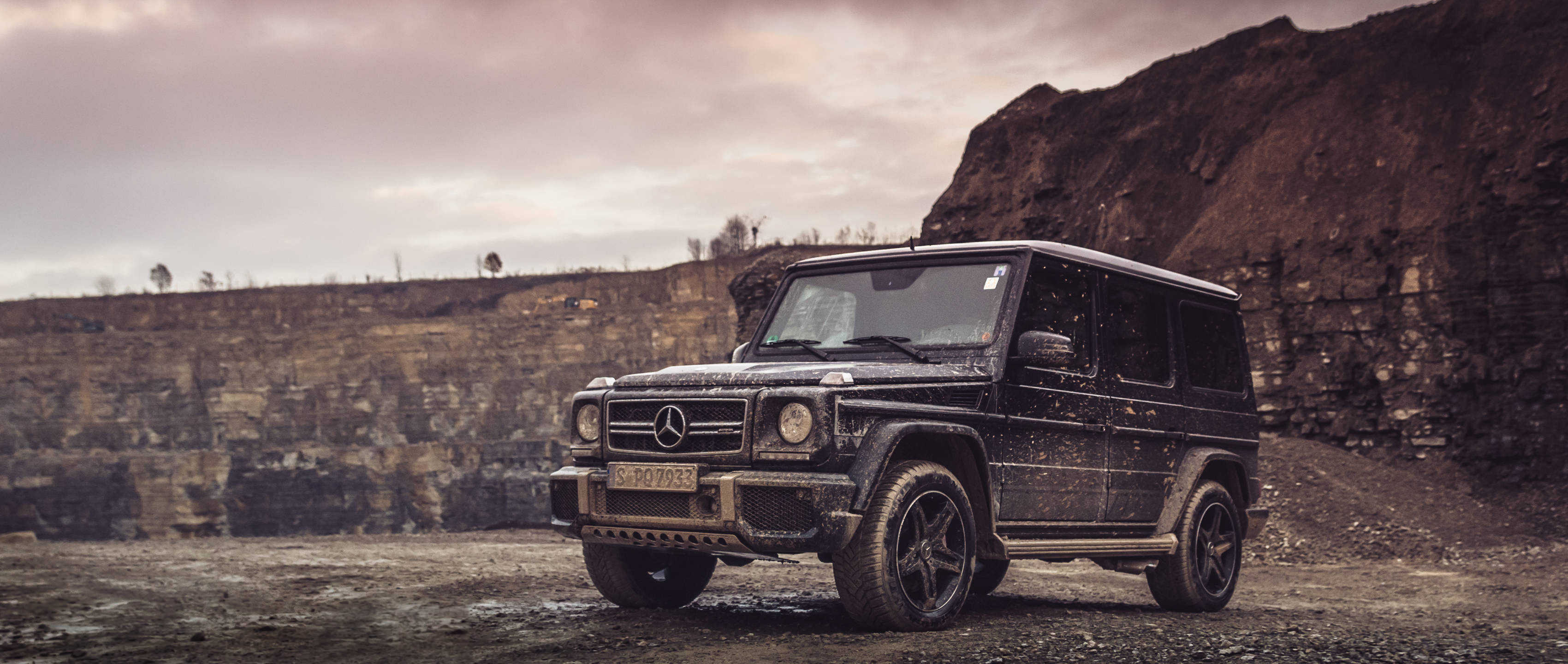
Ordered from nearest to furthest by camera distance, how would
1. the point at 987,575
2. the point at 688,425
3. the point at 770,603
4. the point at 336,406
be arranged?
1. the point at 688,425
2. the point at 770,603
3. the point at 987,575
4. the point at 336,406

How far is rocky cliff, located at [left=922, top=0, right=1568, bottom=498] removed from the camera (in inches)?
564

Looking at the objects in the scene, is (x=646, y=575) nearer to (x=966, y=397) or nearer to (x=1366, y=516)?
(x=966, y=397)

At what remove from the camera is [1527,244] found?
14.4 metres

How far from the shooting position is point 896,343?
582 cm

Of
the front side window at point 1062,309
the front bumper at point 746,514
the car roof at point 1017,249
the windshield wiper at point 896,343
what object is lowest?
the front bumper at point 746,514

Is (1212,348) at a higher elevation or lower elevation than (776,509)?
higher

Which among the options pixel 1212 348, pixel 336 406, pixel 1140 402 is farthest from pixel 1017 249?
pixel 336 406

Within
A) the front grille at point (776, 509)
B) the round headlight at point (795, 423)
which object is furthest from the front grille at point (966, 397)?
the front grille at point (776, 509)

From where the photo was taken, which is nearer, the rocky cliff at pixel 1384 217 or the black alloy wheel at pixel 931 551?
the black alloy wheel at pixel 931 551

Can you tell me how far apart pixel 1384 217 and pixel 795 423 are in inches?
535

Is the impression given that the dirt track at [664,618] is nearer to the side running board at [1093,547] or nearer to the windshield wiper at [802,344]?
the side running board at [1093,547]

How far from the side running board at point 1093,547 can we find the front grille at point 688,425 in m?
1.55

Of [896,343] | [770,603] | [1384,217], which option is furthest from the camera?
[1384,217]

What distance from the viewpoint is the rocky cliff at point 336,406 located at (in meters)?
38.6
